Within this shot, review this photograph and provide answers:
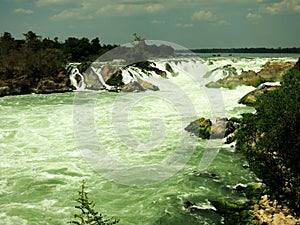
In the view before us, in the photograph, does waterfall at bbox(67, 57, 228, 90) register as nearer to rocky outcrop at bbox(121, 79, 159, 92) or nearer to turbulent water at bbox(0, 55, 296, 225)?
rocky outcrop at bbox(121, 79, 159, 92)

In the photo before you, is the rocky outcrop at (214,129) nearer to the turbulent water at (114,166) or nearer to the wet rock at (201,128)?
the wet rock at (201,128)

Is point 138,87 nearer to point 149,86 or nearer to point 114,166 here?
point 149,86

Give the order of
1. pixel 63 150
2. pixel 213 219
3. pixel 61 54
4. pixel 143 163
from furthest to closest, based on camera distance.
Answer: pixel 61 54
pixel 63 150
pixel 143 163
pixel 213 219

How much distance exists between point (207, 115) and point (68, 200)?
1347cm

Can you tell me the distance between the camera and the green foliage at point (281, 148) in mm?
8422

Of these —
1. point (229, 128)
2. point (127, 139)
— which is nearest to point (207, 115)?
point (229, 128)

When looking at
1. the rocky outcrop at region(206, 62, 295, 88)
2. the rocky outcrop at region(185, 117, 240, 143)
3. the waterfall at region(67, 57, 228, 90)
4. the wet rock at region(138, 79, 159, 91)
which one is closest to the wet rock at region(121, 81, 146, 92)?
the wet rock at region(138, 79, 159, 91)

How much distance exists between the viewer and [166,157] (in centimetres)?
1552

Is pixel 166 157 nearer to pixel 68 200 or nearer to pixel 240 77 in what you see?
pixel 68 200

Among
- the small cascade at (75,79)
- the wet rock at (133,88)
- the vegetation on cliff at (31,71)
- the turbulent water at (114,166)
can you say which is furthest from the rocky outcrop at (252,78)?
the vegetation on cliff at (31,71)

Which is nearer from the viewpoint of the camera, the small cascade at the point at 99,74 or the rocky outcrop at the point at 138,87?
the rocky outcrop at the point at 138,87

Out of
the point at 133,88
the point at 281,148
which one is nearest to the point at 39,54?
the point at 133,88

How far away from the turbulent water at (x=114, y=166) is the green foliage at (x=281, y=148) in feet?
6.45

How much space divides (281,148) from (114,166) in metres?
7.60
